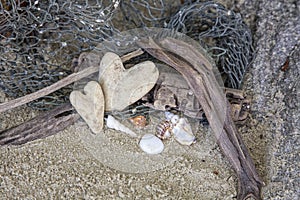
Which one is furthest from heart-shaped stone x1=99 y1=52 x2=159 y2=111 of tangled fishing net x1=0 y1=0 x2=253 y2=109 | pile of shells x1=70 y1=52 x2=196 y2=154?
tangled fishing net x1=0 y1=0 x2=253 y2=109

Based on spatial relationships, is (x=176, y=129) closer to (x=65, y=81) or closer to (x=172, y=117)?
(x=172, y=117)

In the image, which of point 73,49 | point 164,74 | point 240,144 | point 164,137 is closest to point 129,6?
point 73,49

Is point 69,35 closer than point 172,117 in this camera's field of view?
No

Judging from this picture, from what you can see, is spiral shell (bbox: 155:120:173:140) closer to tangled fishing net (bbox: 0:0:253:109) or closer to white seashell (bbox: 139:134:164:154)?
white seashell (bbox: 139:134:164:154)

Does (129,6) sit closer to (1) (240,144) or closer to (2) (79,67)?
(2) (79,67)

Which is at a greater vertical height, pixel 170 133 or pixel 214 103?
pixel 214 103

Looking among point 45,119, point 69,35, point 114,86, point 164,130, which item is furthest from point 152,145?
point 69,35
